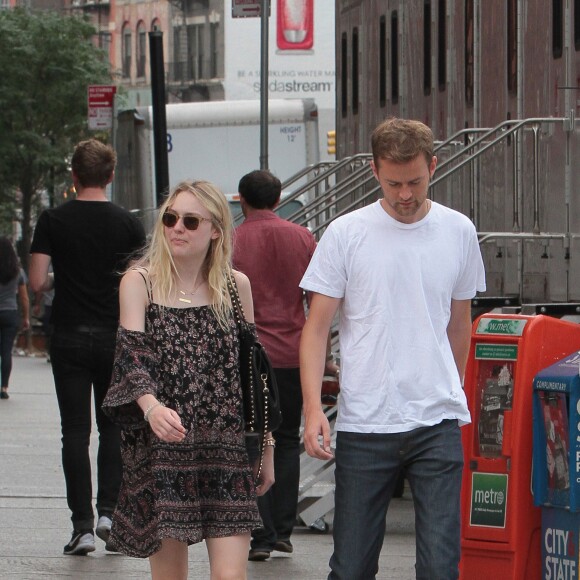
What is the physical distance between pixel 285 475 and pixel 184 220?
330cm

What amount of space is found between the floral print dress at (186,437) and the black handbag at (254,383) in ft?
0.16

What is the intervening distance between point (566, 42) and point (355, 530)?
7.31 meters

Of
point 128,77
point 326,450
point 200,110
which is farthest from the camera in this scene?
point 128,77

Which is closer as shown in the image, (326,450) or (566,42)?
(326,450)

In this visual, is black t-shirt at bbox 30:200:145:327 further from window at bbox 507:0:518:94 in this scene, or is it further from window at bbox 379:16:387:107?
window at bbox 379:16:387:107

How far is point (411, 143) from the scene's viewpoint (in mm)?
5523

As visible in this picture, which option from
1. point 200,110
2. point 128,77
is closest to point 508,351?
point 200,110

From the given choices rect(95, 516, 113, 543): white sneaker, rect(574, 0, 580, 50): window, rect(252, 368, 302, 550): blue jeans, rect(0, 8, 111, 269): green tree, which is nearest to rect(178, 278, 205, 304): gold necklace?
rect(252, 368, 302, 550): blue jeans

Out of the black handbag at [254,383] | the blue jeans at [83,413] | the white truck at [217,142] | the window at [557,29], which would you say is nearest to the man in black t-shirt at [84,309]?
the blue jeans at [83,413]

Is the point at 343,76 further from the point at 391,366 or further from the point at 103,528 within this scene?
the point at 391,366

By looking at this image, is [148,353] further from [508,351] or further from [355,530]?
[508,351]

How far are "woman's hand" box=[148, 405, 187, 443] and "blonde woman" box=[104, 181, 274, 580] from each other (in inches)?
2.9

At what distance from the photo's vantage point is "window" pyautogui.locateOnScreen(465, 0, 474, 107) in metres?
15.7

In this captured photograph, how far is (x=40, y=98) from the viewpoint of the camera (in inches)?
1581
